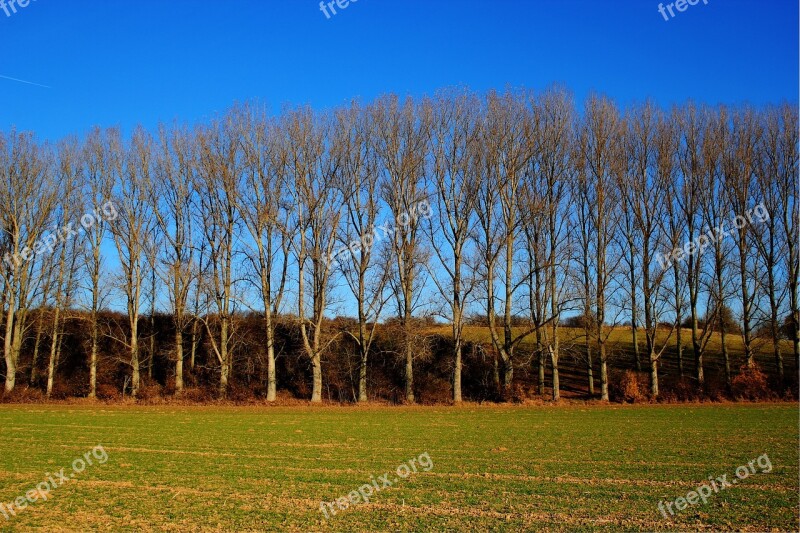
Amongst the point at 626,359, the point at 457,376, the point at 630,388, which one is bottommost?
the point at 630,388

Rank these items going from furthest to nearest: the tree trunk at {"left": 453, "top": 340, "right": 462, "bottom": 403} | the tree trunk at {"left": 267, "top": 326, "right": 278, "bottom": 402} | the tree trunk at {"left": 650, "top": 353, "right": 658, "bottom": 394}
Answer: the tree trunk at {"left": 650, "top": 353, "right": 658, "bottom": 394} < the tree trunk at {"left": 267, "top": 326, "right": 278, "bottom": 402} < the tree trunk at {"left": 453, "top": 340, "right": 462, "bottom": 403}

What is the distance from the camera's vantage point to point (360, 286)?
36750 mm

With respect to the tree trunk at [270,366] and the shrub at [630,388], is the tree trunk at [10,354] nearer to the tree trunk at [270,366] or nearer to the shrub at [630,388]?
the tree trunk at [270,366]

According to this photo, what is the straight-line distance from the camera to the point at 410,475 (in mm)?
12648

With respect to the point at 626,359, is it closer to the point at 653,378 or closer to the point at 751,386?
the point at 653,378

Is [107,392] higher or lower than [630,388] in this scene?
lower

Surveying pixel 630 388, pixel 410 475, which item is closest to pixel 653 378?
pixel 630 388

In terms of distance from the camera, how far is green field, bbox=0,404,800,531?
355 inches

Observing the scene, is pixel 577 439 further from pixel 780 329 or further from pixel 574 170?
pixel 780 329

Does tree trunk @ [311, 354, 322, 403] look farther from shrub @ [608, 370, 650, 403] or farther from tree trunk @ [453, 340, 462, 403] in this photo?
shrub @ [608, 370, 650, 403]

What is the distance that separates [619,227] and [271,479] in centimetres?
3213

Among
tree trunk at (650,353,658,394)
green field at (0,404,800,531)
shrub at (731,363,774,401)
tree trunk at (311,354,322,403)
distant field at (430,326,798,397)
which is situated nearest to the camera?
green field at (0,404,800,531)

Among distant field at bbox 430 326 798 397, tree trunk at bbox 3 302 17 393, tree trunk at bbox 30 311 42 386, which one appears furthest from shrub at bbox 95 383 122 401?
distant field at bbox 430 326 798 397

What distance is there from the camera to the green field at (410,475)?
9.02 m
